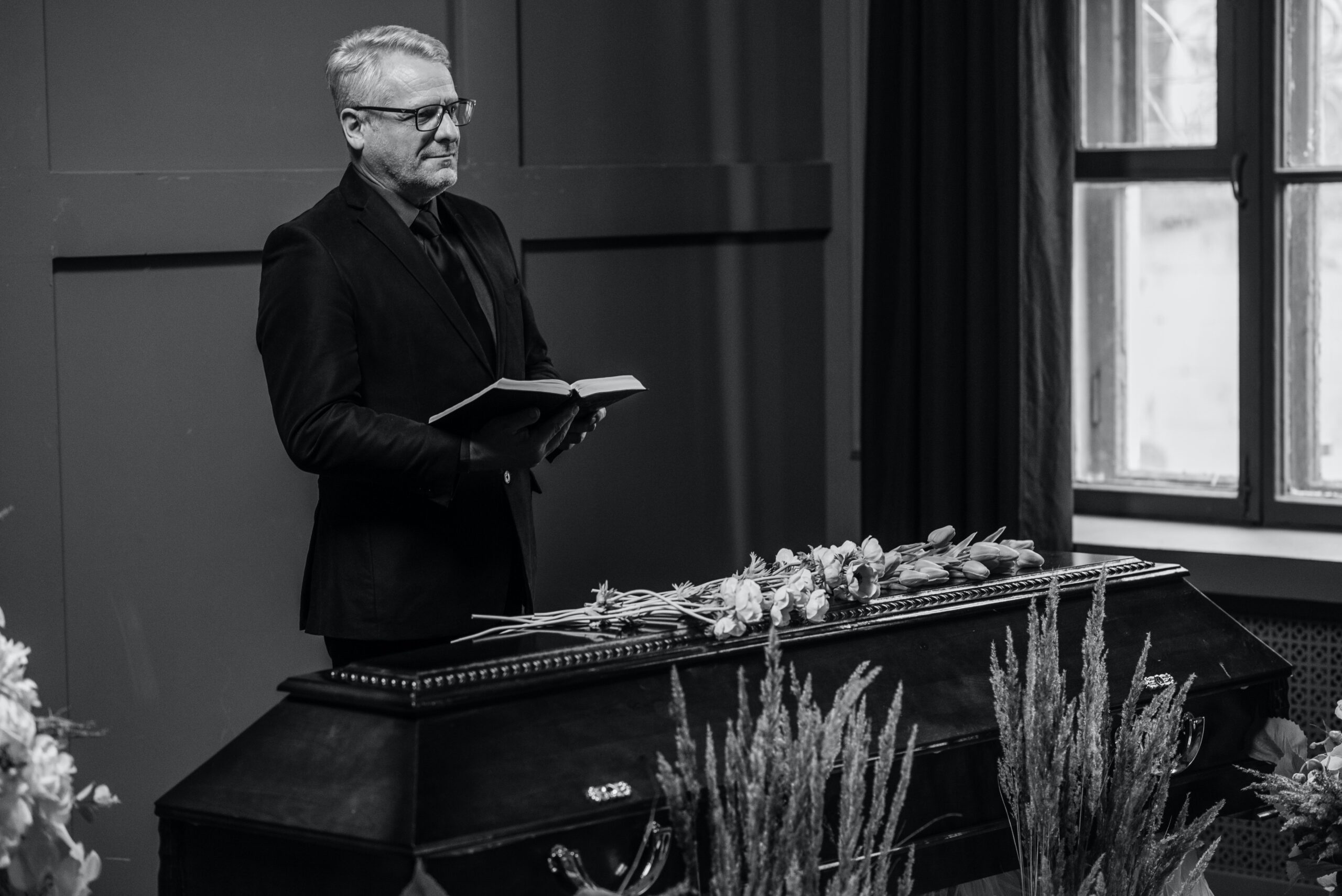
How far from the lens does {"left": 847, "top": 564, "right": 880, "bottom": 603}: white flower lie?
95.7 inches

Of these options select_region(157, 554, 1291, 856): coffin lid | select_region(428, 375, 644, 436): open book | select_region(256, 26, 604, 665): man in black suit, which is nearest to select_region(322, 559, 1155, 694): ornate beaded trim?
select_region(157, 554, 1291, 856): coffin lid

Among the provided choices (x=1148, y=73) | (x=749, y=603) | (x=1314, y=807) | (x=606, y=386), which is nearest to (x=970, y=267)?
(x=1148, y=73)

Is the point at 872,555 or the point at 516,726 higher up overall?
the point at 872,555

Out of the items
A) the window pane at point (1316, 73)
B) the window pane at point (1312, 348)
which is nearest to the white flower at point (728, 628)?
the window pane at point (1312, 348)

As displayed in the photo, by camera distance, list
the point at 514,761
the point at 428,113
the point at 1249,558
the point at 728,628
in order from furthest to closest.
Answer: the point at 1249,558, the point at 428,113, the point at 728,628, the point at 514,761

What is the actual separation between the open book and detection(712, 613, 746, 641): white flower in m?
0.46

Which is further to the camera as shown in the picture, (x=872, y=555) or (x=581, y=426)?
(x=581, y=426)

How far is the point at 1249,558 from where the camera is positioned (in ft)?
13.0

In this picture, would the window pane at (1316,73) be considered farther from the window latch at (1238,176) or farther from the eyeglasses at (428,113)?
the eyeglasses at (428,113)

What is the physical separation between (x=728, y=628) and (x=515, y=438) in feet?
1.94

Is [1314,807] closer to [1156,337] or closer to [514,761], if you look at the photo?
[514,761]

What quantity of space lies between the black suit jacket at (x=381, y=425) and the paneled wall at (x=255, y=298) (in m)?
0.63

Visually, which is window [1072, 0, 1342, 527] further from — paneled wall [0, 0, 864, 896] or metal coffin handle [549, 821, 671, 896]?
metal coffin handle [549, 821, 671, 896]

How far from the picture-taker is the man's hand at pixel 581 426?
2854mm
